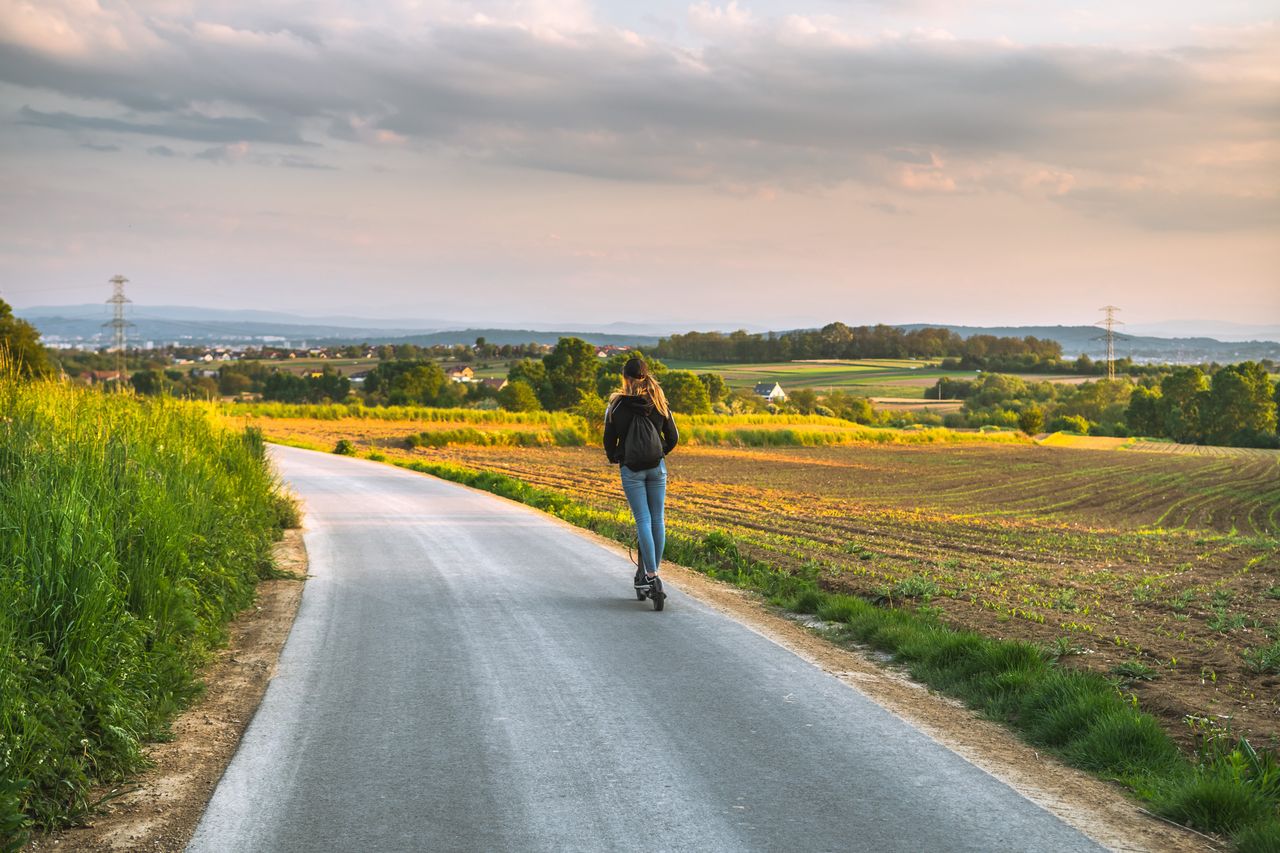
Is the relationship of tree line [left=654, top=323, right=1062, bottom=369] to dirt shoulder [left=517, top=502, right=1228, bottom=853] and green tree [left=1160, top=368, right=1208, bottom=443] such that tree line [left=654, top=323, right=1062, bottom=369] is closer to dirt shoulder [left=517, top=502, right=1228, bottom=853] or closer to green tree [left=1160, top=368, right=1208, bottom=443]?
green tree [left=1160, top=368, right=1208, bottom=443]

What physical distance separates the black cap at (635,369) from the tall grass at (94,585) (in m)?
4.03

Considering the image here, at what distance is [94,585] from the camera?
6.53 metres

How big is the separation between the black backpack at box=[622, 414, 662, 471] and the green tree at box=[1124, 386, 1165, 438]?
377 ft

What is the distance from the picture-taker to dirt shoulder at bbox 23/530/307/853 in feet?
15.2

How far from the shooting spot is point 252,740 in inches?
232

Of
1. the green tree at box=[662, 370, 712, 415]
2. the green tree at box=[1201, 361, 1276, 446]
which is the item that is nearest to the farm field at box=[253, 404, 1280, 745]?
the green tree at box=[662, 370, 712, 415]

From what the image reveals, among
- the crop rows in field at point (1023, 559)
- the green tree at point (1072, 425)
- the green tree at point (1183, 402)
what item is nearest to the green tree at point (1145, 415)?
the green tree at point (1183, 402)

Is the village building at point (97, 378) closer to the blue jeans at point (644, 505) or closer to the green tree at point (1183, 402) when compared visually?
the blue jeans at point (644, 505)

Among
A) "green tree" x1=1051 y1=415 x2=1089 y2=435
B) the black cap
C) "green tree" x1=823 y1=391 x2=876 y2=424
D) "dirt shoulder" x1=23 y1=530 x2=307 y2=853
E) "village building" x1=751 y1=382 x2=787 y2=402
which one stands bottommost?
"green tree" x1=1051 y1=415 x2=1089 y2=435

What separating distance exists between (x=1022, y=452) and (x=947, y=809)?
70777 mm

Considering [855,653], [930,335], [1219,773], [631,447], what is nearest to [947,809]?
[1219,773]

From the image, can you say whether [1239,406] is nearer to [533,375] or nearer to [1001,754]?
[533,375]

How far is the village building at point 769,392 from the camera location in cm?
12376

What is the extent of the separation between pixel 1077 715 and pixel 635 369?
4.84 m
